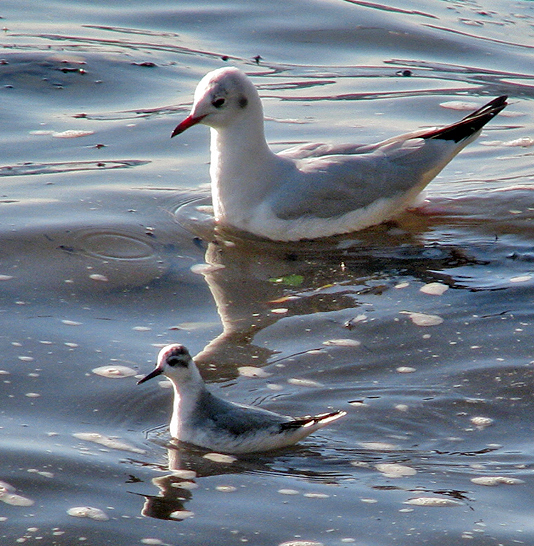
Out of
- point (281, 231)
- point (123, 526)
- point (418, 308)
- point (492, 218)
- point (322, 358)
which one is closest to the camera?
point (123, 526)

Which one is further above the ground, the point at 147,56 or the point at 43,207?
the point at 147,56

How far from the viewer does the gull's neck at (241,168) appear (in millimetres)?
7562

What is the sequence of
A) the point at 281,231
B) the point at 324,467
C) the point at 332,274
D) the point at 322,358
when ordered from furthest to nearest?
the point at 281,231, the point at 332,274, the point at 322,358, the point at 324,467

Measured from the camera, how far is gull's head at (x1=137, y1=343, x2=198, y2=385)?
495cm

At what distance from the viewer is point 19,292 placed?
21.3 ft

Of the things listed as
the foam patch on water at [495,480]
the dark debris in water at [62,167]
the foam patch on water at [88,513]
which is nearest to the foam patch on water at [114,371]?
the foam patch on water at [88,513]

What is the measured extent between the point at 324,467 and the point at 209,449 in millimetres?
578

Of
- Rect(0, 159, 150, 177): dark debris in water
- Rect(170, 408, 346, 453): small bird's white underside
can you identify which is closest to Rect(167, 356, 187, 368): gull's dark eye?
Rect(170, 408, 346, 453): small bird's white underside

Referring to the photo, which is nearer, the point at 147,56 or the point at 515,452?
the point at 515,452

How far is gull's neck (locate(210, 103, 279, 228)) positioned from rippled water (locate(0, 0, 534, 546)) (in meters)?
0.24

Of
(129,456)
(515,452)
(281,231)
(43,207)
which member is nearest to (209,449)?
(129,456)

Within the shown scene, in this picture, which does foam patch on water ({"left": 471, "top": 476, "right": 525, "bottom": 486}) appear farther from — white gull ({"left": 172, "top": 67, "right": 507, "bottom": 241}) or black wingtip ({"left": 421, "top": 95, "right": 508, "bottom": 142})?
black wingtip ({"left": 421, "top": 95, "right": 508, "bottom": 142})

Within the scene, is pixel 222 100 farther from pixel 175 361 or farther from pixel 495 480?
pixel 495 480

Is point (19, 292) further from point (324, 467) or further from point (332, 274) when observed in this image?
point (324, 467)
